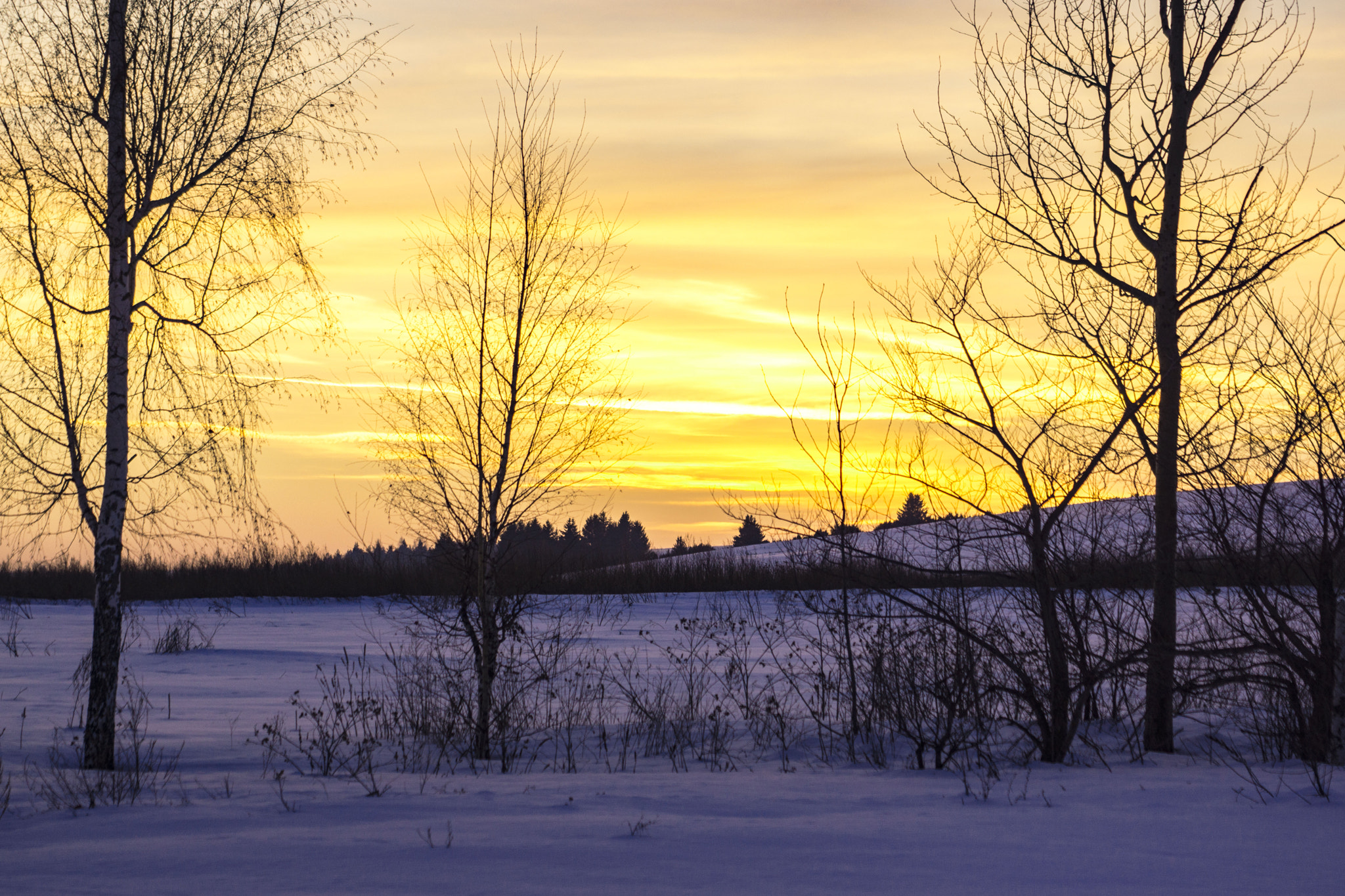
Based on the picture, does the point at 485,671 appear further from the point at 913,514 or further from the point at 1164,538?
the point at 1164,538

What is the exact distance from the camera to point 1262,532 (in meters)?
7.25

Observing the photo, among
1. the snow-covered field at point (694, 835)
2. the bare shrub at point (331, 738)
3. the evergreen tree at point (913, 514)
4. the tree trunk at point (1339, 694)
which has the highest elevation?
the evergreen tree at point (913, 514)

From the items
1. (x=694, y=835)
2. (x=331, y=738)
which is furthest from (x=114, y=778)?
(x=694, y=835)

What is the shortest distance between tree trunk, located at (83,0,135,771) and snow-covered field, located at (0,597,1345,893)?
64 centimetres

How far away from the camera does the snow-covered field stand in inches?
176

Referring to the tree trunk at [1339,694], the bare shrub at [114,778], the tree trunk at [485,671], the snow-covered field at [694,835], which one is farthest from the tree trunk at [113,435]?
the tree trunk at [1339,694]

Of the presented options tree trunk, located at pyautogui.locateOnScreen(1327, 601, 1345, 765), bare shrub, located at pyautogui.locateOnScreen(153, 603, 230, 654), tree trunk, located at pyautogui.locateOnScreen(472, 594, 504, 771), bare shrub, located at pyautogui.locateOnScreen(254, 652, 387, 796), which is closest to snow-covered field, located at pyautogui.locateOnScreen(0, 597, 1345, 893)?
bare shrub, located at pyautogui.locateOnScreen(254, 652, 387, 796)

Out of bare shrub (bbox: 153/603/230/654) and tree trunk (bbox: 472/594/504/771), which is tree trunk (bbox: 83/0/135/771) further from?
bare shrub (bbox: 153/603/230/654)

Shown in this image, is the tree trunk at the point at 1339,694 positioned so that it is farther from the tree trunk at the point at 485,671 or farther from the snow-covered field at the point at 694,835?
the tree trunk at the point at 485,671

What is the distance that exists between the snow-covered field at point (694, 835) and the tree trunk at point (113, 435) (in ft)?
2.10

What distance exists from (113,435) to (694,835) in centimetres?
537

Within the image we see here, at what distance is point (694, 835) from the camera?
5281 mm

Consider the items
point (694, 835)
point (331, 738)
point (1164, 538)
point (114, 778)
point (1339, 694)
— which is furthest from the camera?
point (331, 738)

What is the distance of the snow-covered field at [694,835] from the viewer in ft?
14.7
